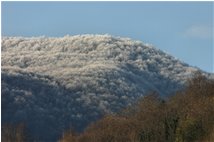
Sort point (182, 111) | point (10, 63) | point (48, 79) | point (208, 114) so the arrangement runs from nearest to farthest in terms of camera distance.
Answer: point (208, 114) → point (182, 111) → point (48, 79) → point (10, 63)

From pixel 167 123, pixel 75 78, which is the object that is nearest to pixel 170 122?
pixel 167 123

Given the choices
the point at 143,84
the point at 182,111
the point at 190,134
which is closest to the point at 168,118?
the point at 182,111

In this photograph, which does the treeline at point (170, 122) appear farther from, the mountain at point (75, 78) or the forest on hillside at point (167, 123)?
the mountain at point (75, 78)

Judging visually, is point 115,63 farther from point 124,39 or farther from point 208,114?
point 208,114

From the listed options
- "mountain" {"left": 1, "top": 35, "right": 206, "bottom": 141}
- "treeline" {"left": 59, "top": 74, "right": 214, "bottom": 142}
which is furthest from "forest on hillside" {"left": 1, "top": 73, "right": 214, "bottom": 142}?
"mountain" {"left": 1, "top": 35, "right": 206, "bottom": 141}

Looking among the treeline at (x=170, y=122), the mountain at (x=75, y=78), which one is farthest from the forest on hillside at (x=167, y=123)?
the mountain at (x=75, y=78)

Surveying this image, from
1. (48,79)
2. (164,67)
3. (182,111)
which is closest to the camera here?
(182,111)

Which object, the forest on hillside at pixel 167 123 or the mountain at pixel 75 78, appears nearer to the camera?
the forest on hillside at pixel 167 123

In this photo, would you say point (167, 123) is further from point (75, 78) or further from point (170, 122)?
point (75, 78)

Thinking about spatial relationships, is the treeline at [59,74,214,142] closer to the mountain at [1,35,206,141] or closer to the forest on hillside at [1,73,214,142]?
the forest on hillside at [1,73,214,142]
